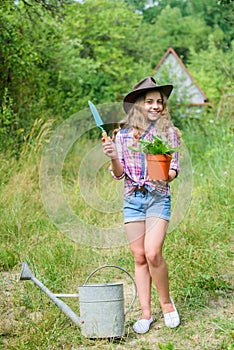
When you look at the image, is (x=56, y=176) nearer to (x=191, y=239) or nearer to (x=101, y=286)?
(x=191, y=239)

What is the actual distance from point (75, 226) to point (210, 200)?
4.41 feet

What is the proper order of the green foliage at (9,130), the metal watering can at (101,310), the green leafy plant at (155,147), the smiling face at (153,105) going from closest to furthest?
the green leafy plant at (155,147) < the metal watering can at (101,310) < the smiling face at (153,105) < the green foliage at (9,130)

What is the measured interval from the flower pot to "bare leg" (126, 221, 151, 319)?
350 millimetres

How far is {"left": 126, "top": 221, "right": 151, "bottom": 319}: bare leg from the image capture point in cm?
332

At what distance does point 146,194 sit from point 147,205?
0.21ft

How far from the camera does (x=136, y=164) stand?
3350 millimetres

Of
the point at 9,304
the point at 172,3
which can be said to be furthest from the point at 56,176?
the point at 172,3

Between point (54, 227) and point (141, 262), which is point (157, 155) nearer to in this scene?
point (141, 262)

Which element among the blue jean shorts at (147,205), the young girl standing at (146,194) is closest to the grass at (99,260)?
the young girl standing at (146,194)

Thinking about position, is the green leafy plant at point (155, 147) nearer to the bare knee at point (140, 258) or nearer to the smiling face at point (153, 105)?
the smiling face at point (153, 105)

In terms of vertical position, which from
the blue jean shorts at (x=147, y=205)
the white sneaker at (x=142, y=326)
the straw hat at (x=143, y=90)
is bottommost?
the white sneaker at (x=142, y=326)

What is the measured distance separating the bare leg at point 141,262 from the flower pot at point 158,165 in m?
0.35

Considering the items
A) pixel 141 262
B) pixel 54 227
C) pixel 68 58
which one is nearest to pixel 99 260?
pixel 54 227

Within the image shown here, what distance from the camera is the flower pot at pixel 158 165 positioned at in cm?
305
